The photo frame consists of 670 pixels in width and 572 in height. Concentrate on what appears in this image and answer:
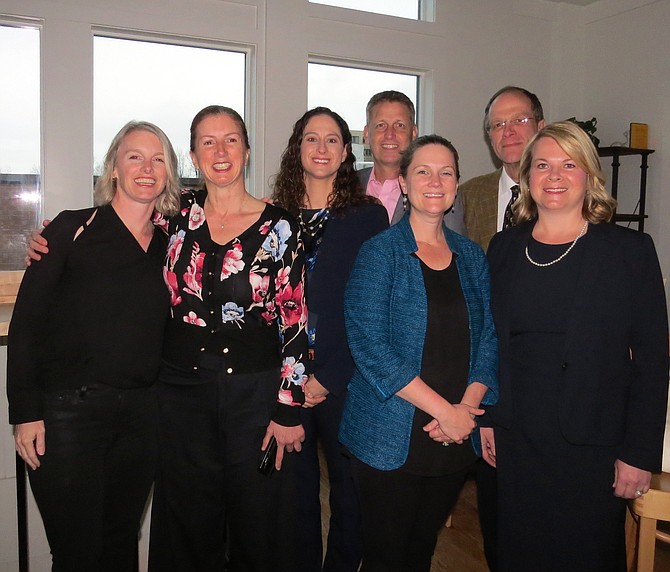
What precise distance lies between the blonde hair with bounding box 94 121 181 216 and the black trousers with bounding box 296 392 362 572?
85 cm

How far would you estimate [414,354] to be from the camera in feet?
5.39

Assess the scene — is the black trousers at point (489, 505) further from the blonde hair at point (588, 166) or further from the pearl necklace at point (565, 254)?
the blonde hair at point (588, 166)

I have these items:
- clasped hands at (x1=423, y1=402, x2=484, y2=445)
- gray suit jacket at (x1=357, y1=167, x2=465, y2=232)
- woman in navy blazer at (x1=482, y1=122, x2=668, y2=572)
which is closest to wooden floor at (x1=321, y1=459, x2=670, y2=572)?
woman in navy blazer at (x1=482, y1=122, x2=668, y2=572)

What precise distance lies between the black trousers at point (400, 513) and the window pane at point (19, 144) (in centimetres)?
311

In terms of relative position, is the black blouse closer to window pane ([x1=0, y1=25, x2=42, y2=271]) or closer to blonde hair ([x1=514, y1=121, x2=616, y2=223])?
blonde hair ([x1=514, y1=121, x2=616, y2=223])

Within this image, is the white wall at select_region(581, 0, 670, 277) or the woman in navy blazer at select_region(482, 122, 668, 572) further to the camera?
the white wall at select_region(581, 0, 670, 277)

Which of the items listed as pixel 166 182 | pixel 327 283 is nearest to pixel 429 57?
pixel 327 283

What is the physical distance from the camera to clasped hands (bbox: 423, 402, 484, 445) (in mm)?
1616

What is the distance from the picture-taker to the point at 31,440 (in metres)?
1.66

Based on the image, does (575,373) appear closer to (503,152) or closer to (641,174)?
(503,152)

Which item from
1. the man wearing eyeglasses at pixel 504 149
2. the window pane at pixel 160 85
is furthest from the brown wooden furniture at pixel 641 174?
the window pane at pixel 160 85

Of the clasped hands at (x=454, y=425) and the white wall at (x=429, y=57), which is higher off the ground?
the white wall at (x=429, y=57)

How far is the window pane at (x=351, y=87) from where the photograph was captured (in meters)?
4.62

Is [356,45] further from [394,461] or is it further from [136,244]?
[394,461]
